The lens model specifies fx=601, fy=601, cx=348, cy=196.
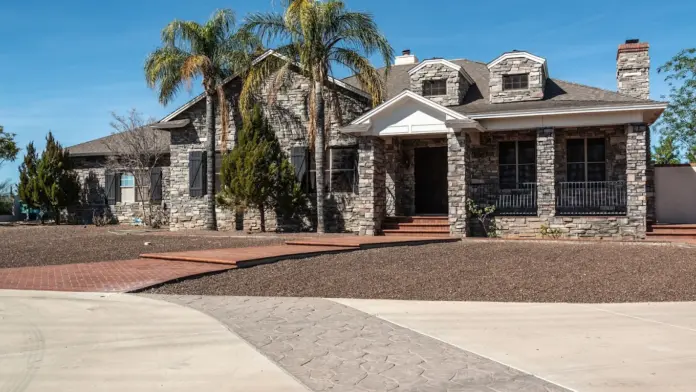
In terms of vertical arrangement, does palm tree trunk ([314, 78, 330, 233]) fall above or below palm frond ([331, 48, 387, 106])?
below

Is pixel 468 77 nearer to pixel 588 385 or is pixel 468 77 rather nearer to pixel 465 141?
pixel 465 141

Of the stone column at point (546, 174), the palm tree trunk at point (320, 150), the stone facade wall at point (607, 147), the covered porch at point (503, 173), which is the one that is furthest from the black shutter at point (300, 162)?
the stone facade wall at point (607, 147)

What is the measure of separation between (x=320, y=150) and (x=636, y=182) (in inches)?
348

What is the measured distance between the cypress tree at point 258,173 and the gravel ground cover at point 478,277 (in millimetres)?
6786

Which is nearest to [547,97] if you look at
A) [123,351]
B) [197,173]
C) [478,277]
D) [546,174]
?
[546,174]

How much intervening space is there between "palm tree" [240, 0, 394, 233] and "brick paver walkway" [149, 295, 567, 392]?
11242 millimetres

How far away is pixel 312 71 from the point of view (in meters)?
17.6

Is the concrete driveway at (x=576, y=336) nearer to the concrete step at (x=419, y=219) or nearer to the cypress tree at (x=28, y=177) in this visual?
the concrete step at (x=419, y=219)

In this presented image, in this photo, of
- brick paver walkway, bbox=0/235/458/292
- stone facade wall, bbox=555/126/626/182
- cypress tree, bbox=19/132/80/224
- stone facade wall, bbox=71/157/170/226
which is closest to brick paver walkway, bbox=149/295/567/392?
brick paver walkway, bbox=0/235/458/292

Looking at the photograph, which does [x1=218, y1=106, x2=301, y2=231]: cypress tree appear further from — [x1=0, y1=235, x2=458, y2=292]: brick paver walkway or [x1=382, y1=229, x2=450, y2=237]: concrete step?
[x1=0, y1=235, x2=458, y2=292]: brick paver walkway

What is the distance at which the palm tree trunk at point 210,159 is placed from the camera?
66.3 ft

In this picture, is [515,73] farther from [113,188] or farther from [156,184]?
[113,188]

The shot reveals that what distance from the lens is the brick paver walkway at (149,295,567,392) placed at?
14.6 feet

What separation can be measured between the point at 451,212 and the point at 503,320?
10324 millimetres
